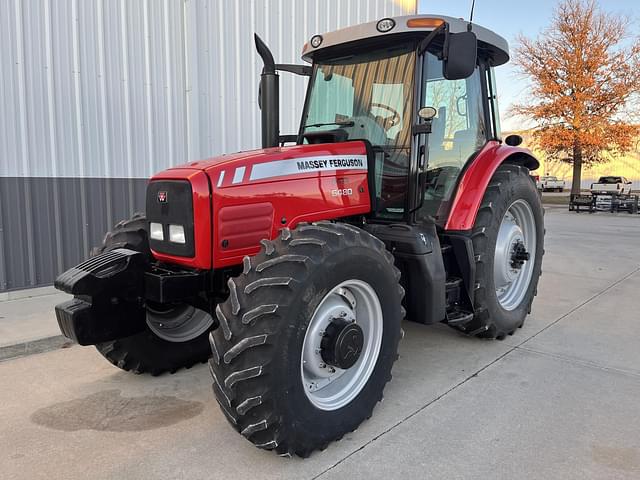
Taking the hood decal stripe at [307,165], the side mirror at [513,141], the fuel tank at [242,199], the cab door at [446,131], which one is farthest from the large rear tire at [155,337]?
the side mirror at [513,141]

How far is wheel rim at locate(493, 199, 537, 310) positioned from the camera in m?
4.31

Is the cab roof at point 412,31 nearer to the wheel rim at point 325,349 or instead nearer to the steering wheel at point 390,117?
the steering wheel at point 390,117

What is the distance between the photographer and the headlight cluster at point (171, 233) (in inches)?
113

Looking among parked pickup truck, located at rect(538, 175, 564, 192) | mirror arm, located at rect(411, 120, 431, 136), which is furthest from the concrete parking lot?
parked pickup truck, located at rect(538, 175, 564, 192)

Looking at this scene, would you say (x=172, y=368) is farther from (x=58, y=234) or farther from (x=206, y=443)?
(x=58, y=234)

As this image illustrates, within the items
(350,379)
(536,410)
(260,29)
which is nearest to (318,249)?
(350,379)

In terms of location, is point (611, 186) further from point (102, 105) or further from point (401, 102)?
point (401, 102)

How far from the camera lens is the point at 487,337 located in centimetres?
425

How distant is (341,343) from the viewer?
2705mm

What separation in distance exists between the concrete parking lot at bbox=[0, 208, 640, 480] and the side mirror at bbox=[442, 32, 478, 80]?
206 cm

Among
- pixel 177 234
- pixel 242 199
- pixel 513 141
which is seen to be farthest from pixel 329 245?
pixel 513 141

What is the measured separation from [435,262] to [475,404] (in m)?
0.93

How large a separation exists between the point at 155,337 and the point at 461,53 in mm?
2730

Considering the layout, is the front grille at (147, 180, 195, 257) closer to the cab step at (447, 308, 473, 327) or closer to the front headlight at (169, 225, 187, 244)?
the front headlight at (169, 225, 187, 244)
